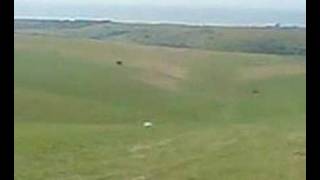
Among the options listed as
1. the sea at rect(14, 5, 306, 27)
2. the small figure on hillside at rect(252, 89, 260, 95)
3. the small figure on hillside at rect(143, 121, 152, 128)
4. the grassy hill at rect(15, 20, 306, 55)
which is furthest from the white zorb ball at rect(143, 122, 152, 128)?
the small figure on hillside at rect(252, 89, 260, 95)

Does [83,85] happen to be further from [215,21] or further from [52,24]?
[215,21]

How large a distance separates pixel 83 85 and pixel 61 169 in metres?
1.57

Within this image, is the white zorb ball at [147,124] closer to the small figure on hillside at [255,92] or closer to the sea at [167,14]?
the sea at [167,14]

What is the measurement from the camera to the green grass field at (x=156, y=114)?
6.95 feet

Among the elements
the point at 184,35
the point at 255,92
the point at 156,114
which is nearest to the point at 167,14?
the point at 184,35

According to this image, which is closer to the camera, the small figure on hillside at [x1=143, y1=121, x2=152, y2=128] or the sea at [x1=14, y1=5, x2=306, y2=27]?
the sea at [x1=14, y1=5, x2=306, y2=27]

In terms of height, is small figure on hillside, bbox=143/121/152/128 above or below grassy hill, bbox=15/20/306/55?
below

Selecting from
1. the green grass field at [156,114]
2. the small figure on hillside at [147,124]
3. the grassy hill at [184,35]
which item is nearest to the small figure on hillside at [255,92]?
the green grass field at [156,114]

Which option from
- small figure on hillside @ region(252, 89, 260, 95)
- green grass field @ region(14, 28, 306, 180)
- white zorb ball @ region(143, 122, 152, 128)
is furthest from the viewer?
small figure on hillside @ region(252, 89, 260, 95)

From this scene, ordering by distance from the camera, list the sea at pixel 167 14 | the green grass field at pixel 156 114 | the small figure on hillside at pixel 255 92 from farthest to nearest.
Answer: the small figure on hillside at pixel 255 92 → the green grass field at pixel 156 114 → the sea at pixel 167 14

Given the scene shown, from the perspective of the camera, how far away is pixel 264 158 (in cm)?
246

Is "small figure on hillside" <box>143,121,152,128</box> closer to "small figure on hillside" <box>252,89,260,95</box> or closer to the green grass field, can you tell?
the green grass field

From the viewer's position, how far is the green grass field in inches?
83.4
